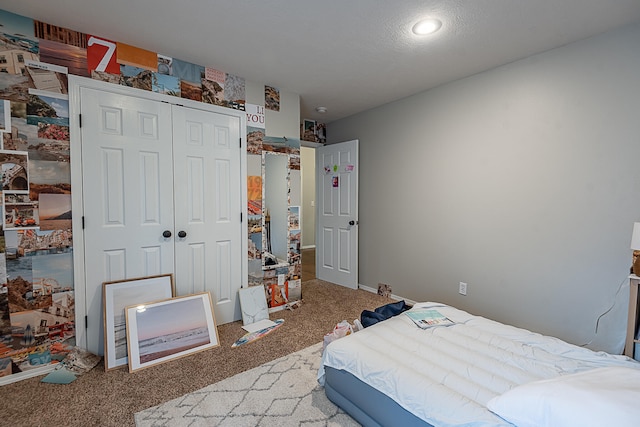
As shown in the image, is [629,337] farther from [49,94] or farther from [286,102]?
[49,94]

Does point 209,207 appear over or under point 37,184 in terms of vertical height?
under

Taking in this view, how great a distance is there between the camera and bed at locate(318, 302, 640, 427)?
1020 mm

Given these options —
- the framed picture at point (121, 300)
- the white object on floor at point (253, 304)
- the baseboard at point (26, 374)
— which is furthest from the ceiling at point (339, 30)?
the baseboard at point (26, 374)

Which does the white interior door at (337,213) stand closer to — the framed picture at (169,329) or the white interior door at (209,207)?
the white interior door at (209,207)

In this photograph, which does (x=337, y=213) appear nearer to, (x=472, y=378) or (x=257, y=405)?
(x=257, y=405)

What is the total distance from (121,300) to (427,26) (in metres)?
3.12

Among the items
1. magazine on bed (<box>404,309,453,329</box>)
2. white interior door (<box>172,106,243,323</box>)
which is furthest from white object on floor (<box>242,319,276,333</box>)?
magazine on bed (<box>404,309,453,329</box>)

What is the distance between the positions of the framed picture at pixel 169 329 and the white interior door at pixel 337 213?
2.08 metres

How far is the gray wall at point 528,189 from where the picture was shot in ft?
6.98

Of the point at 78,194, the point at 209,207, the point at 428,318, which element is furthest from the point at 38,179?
the point at 428,318

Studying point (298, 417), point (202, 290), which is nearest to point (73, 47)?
point (202, 290)

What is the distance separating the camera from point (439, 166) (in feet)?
10.5

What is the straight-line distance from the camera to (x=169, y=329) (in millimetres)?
2361

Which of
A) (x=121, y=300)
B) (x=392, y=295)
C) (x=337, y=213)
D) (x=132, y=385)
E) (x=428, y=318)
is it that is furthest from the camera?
(x=337, y=213)
